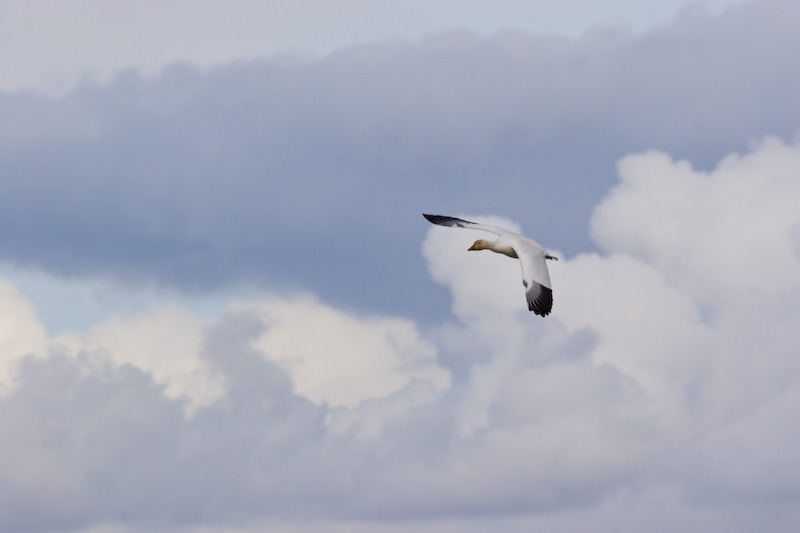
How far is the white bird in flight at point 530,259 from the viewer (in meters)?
69.6

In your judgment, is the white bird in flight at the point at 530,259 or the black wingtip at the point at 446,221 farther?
the black wingtip at the point at 446,221

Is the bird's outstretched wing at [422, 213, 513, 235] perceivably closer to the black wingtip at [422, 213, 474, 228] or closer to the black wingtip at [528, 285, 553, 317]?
the black wingtip at [422, 213, 474, 228]

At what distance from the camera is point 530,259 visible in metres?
72.8

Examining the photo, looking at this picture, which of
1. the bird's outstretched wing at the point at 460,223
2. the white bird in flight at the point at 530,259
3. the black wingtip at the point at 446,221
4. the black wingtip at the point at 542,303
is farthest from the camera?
Result: the black wingtip at the point at 446,221

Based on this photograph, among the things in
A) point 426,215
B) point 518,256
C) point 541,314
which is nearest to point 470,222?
point 426,215

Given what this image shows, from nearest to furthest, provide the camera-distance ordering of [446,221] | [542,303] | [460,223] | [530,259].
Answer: [542,303]
[530,259]
[460,223]
[446,221]

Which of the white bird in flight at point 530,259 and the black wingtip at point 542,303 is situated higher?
the white bird in flight at point 530,259

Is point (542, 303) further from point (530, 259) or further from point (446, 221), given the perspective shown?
point (446, 221)

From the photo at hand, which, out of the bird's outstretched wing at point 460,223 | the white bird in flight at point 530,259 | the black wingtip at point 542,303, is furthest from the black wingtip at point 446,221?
the black wingtip at point 542,303

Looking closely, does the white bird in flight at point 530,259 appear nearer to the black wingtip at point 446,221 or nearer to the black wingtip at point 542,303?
the black wingtip at point 542,303

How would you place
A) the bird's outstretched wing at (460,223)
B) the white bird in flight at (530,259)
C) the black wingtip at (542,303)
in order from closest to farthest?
the black wingtip at (542,303)
the white bird in flight at (530,259)
the bird's outstretched wing at (460,223)

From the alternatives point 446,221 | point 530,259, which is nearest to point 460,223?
Answer: point 446,221

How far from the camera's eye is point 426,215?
287 ft

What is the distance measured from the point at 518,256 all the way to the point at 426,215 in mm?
14353
